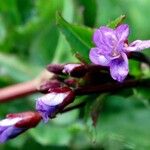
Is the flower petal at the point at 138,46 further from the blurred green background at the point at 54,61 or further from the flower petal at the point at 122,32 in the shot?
the blurred green background at the point at 54,61

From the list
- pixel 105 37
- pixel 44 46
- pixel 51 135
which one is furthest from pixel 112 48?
pixel 44 46

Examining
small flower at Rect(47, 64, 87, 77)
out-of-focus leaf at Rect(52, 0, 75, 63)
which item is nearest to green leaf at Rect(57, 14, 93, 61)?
small flower at Rect(47, 64, 87, 77)

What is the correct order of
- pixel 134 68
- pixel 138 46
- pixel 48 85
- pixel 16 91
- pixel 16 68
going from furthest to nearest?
pixel 16 68 → pixel 16 91 → pixel 134 68 → pixel 48 85 → pixel 138 46

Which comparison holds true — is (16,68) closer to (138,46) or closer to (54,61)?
(54,61)

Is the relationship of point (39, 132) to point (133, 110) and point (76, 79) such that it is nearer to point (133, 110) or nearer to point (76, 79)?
point (133, 110)

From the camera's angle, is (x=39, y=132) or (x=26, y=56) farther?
(x=26, y=56)

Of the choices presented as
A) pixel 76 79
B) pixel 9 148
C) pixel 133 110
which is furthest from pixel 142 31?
pixel 76 79

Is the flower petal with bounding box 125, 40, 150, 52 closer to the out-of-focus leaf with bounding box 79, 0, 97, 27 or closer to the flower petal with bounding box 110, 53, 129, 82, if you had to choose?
the flower petal with bounding box 110, 53, 129, 82
